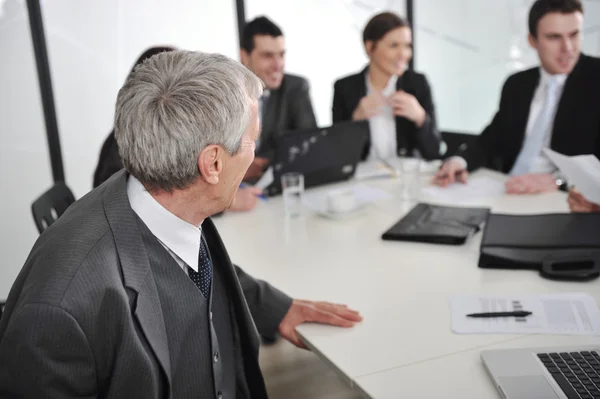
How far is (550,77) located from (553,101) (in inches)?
4.8

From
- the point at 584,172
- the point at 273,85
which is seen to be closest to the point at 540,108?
the point at 584,172

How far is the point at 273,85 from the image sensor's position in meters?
3.48

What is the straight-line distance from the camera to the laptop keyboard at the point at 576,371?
3.63ft

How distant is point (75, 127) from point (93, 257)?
127 inches

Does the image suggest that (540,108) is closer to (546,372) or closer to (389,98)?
(389,98)

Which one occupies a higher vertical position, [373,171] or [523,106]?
[523,106]

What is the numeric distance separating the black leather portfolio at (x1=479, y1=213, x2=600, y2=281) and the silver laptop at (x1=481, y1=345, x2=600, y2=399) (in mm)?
457

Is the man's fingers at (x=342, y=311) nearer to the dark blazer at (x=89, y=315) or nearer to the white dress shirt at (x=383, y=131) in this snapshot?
the dark blazer at (x=89, y=315)

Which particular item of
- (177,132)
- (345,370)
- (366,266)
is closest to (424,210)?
(366,266)

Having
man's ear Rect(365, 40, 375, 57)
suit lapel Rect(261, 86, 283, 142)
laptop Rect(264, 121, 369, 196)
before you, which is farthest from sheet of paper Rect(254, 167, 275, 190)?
man's ear Rect(365, 40, 375, 57)

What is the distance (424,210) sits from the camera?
2240 mm

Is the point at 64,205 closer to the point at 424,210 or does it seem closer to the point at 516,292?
the point at 424,210

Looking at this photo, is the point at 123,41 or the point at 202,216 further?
the point at 123,41

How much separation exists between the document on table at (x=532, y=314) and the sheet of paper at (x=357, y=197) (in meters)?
0.89
